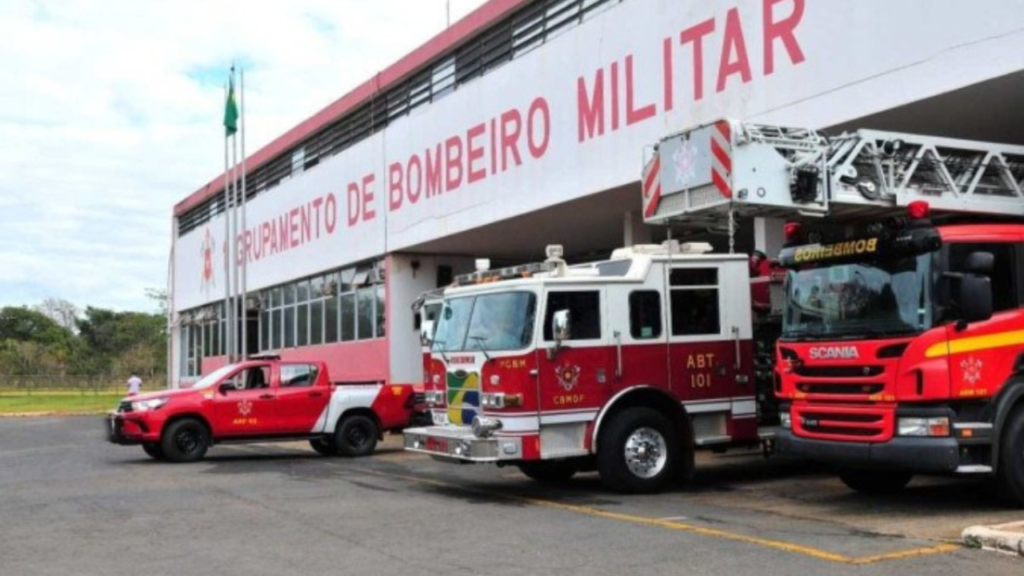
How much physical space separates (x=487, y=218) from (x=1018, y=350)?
12.6 meters

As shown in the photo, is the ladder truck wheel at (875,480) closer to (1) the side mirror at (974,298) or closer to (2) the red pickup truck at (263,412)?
(1) the side mirror at (974,298)

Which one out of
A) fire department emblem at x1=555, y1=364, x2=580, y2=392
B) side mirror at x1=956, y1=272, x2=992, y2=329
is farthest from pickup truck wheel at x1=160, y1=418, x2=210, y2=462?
side mirror at x1=956, y1=272, x2=992, y2=329

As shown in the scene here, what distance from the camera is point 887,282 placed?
1018 centimetres

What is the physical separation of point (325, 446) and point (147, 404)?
3.33 metres

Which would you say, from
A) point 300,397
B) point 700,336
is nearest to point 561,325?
point 700,336

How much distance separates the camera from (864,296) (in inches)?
408

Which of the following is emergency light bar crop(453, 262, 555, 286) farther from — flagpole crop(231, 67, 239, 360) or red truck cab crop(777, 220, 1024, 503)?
flagpole crop(231, 67, 239, 360)

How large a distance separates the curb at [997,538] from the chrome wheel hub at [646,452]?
3892 mm

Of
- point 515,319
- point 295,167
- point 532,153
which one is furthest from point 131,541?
point 295,167

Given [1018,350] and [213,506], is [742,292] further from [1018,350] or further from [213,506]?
[213,506]

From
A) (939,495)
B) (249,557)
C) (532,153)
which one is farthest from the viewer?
(532,153)

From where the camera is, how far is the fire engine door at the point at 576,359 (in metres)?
11.6

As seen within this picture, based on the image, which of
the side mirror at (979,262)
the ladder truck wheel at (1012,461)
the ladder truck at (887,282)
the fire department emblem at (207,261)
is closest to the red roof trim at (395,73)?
the fire department emblem at (207,261)

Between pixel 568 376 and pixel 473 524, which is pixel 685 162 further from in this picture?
pixel 473 524
